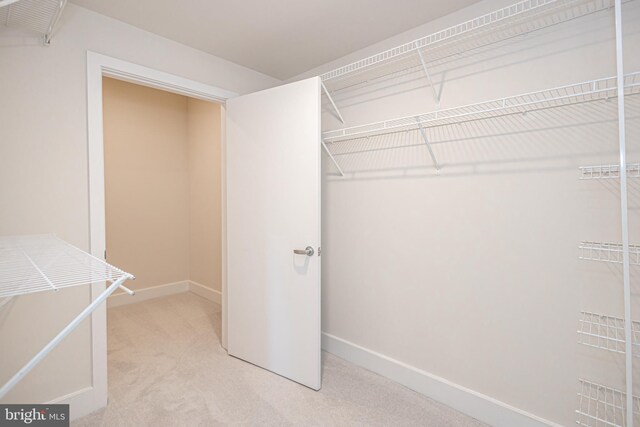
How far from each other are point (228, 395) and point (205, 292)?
2.04 meters

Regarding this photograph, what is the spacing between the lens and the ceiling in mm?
1740

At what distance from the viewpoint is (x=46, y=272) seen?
1.02 meters

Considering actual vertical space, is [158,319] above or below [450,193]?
below

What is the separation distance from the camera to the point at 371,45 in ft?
7.25

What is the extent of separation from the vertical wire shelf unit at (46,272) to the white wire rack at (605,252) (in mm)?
1864

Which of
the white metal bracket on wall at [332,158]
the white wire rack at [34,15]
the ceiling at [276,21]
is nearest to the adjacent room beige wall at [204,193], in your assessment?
the ceiling at [276,21]

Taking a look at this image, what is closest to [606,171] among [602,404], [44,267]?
[602,404]

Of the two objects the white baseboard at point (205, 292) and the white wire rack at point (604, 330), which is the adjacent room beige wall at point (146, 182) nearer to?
the white baseboard at point (205, 292)

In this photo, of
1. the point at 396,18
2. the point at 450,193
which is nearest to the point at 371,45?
the point at 396,18

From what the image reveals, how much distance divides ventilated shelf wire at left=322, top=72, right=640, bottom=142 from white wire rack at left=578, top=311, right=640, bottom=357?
1.00m

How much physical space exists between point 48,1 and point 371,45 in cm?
Answer: 181

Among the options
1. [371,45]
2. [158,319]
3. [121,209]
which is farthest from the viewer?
[121,209]

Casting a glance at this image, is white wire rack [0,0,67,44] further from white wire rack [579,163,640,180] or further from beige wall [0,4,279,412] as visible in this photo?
white wire rack [579,163,640,180]

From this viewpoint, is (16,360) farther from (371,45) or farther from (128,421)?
(371,45)
